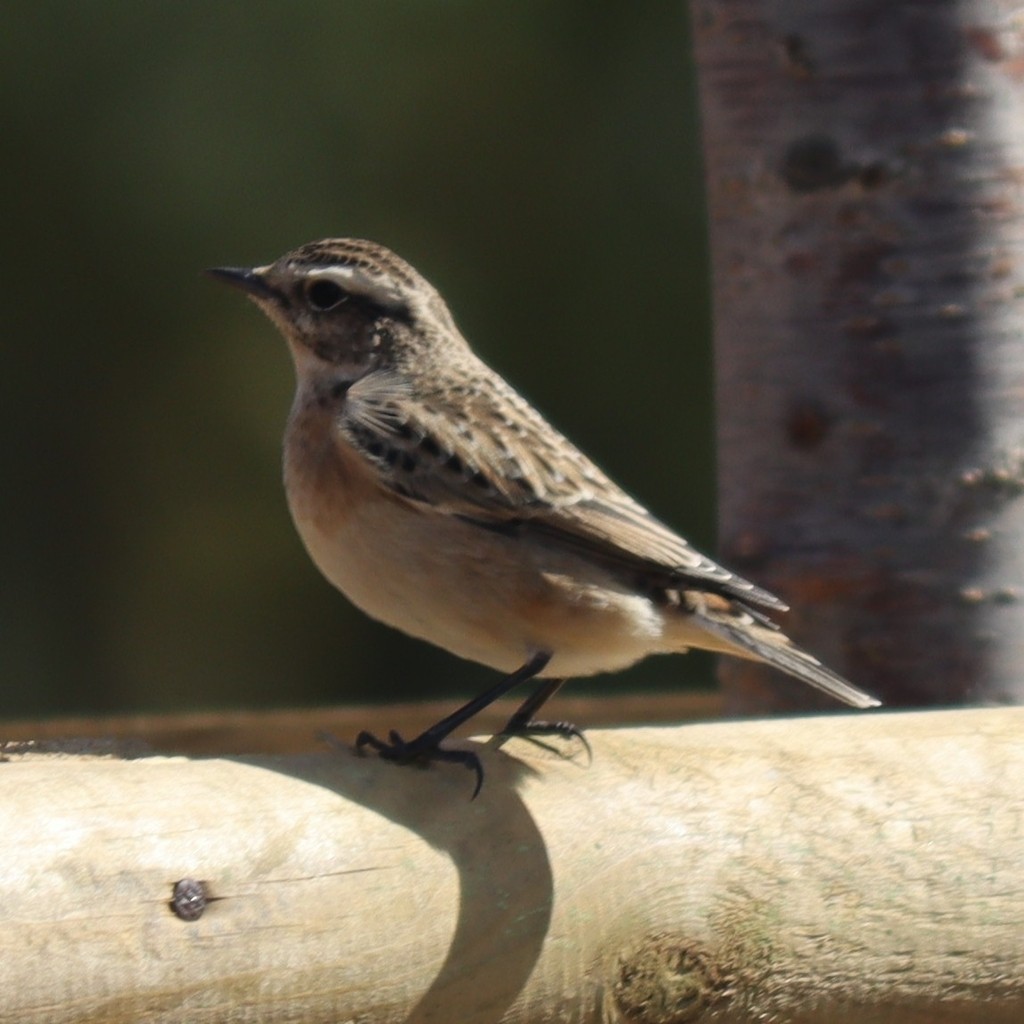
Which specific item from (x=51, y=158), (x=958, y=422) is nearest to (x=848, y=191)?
(x=958, y=422)

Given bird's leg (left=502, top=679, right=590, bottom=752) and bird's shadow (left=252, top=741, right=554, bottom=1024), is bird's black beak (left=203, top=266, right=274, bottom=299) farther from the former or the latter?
bird's shadow (left=252, top=741, right=554, bottom=1024)

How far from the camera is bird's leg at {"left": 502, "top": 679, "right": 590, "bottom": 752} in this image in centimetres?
308

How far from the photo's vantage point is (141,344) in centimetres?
928

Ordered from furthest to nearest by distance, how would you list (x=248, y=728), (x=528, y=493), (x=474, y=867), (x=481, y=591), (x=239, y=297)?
(x=239, y=297), (x=248, y=728), (x=528, y=493), (x=481, y=591), (x=474, y=867)

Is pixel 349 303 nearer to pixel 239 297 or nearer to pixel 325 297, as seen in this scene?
pixel 325 297

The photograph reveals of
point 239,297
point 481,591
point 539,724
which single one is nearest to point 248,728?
point 481,591

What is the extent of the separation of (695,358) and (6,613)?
141 inches

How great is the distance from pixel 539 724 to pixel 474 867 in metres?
0.59

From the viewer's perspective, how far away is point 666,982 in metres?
2.68

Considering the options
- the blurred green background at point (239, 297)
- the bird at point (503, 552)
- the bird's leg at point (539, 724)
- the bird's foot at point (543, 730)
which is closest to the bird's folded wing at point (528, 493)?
the bird at point (503, 552)

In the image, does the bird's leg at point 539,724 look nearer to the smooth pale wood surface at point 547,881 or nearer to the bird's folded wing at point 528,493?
the smooth pale wood surface at point 547,881

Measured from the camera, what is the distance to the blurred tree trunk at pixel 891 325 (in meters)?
3.89

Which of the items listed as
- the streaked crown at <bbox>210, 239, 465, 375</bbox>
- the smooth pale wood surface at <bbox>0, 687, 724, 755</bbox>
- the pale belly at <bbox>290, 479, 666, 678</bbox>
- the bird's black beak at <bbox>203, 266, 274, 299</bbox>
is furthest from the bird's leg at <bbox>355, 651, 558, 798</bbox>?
the bird's black beak at <bbox>203, 266, 274, 299</bbox>

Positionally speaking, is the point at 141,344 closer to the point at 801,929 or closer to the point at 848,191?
the point at 848,191
